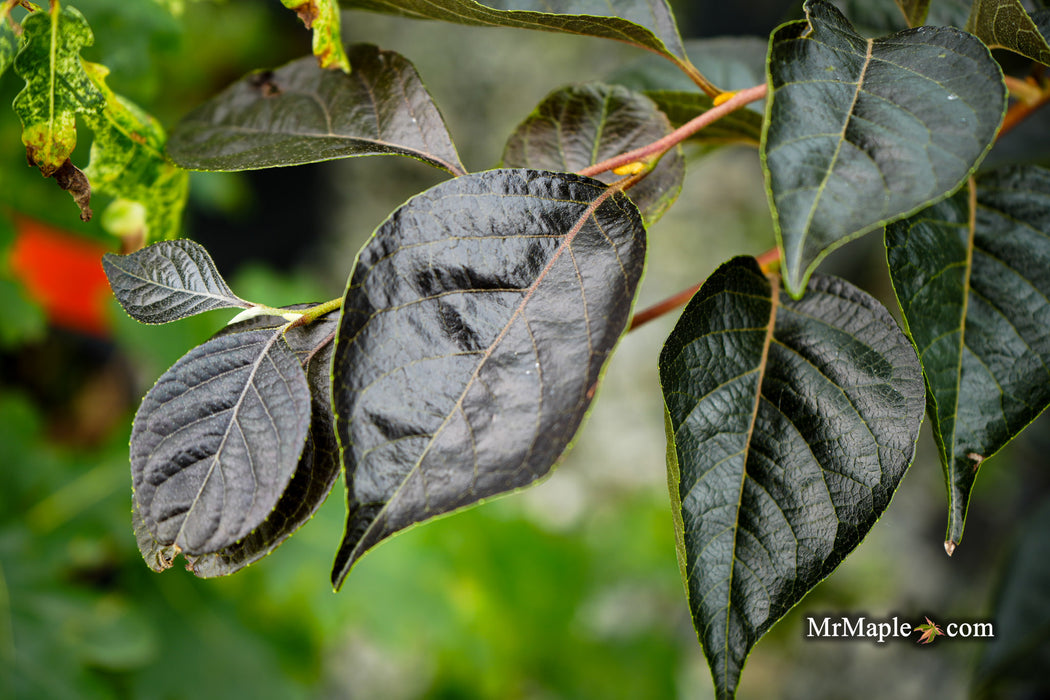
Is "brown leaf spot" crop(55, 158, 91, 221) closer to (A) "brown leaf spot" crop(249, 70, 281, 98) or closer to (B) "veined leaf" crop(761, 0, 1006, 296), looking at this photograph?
(A) "brown leaf spot" crop(249, 70, 281, 98)

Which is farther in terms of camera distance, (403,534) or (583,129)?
(403,534)

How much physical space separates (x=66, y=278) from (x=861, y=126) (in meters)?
2.02

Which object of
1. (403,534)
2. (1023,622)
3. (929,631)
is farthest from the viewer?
(403,534)

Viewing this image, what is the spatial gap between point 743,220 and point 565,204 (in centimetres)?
228

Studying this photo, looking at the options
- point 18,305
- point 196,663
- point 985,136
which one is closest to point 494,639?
point 196,663

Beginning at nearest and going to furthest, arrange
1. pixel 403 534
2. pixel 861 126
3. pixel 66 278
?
pixel 861 126, pixel 403 534, pixel 66 278

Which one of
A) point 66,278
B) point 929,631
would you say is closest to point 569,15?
point 929,631

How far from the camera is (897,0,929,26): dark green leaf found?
0.47 meters

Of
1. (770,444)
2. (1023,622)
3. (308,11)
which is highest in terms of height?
(308,11)

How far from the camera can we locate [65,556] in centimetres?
109

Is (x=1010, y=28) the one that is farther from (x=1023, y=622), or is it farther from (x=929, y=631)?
(x=1023, y=622)

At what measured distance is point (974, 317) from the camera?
0.40 m

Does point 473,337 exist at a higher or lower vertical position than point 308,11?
lower
